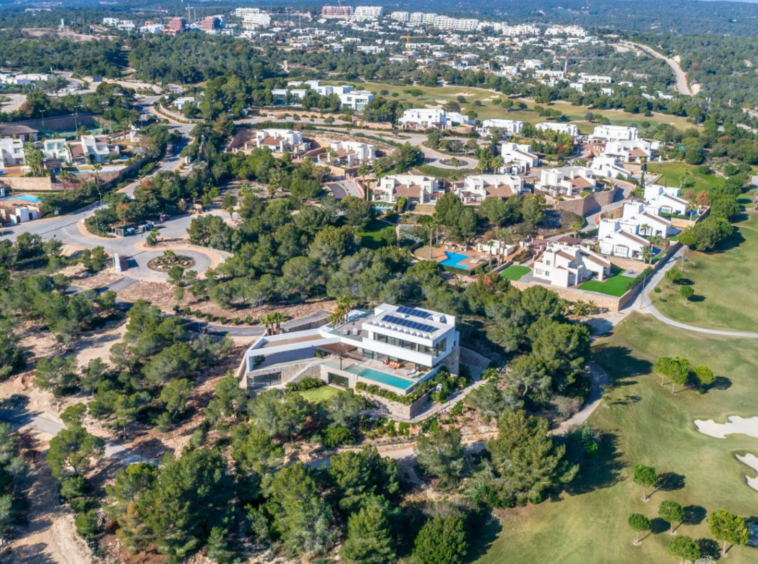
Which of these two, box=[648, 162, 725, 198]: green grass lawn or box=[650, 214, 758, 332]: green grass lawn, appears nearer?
box=[650, 214, 758, 332]: green grass lawn

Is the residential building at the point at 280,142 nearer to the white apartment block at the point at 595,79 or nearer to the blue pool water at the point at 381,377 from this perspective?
the blue pool water at the point at 381,377

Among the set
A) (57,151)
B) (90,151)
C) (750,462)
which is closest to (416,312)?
(750,462)

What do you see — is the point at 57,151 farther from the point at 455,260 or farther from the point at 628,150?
the point at 628,150

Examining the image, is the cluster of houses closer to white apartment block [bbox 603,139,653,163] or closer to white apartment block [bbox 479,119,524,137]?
white apartment block [bbox 479,119,524,137]

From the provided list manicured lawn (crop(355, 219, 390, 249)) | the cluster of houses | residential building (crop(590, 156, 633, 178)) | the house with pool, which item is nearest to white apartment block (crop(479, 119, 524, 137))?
residential building (crop(590, 156, 633, 178))

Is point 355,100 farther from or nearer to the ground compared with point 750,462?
farther from the ground

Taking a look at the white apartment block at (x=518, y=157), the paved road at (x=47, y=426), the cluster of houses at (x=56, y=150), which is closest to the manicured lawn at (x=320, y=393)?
the paved road at (x=47, y=426)
